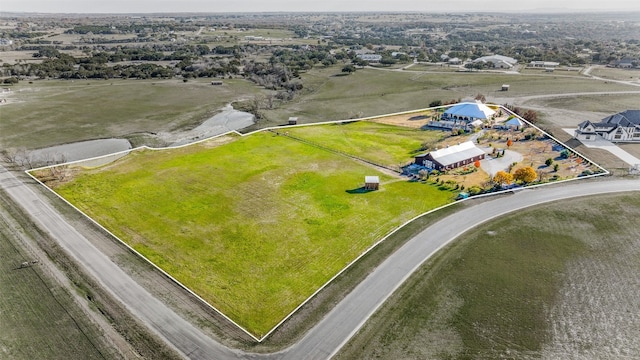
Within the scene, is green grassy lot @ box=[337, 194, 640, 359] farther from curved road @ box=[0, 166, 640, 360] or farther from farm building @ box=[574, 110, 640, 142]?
farm building @ box=[574, 110, 640, 142]

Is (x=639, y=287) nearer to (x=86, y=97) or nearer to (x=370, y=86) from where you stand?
(x=370, y=86)

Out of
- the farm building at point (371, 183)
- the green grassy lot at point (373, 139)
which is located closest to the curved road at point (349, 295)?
the farm building at point (371, 183)

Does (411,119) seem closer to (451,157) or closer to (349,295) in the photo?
(451,157)

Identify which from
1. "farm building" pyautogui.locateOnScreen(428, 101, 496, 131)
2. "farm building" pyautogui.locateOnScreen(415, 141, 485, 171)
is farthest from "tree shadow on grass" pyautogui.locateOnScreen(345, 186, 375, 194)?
"farm building" pyautogui.locateOnScreen(428, 101, 496, 131)

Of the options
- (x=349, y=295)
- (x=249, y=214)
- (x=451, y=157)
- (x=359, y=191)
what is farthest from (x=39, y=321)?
(x=451, y=157)

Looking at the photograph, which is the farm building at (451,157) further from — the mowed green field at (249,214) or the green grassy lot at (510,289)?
the green grassy lot at (510,289)

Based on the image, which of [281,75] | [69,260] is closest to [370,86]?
[281,75]
